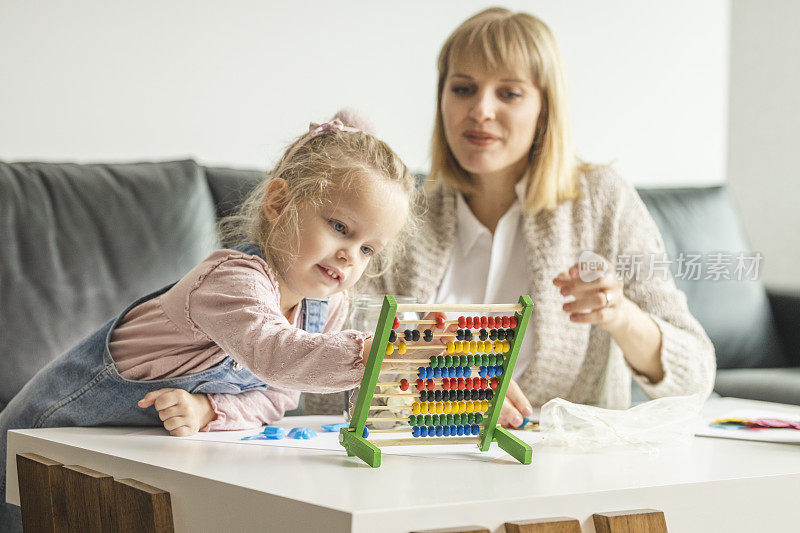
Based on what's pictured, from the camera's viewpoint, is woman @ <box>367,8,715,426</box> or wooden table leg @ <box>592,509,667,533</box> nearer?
wooden table leg @ <box>592,509,667,533</box>

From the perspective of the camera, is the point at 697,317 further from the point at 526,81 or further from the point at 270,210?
the point at 270,210

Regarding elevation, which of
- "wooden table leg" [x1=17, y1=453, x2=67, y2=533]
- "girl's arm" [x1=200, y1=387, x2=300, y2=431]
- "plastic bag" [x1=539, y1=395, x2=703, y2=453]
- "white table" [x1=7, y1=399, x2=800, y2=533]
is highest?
"white table" [x1=7, y1=399, x2=800, y2=533]

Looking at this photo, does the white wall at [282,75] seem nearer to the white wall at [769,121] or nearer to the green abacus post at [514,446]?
the white wall at [769,121]

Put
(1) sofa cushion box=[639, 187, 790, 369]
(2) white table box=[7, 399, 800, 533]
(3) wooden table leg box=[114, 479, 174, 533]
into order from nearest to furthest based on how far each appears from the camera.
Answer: (2) white table box=[7, 399, 800, 533], (3) wooden table leg box=[114, 479, 174, 533], (1) sofa cushion box=[639, 187, 790, 369]

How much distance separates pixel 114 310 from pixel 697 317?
5.38ft

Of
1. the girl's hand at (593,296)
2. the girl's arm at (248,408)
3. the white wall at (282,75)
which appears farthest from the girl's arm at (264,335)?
the white wall at (282,75)

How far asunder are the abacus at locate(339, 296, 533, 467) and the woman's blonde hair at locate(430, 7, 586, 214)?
93 centimetres

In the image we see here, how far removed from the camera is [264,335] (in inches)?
41.2

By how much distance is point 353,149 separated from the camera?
48.5 inches

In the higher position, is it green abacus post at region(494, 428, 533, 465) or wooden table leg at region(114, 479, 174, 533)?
green abacus post at region(494, 428, 533, 465)

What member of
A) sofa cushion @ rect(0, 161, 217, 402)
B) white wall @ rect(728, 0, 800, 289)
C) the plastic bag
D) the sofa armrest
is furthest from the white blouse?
white wall @ rect(728, 0, 800, 289)

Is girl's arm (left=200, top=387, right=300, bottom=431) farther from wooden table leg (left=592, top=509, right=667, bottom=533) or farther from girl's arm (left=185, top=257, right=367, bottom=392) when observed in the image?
wooden table leg (left=592, top=509, right=667, bottom=533)

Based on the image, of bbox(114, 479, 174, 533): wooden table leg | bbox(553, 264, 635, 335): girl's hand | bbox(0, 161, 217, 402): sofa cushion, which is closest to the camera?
bbox(114, 479, 174, 533): wooden table leg

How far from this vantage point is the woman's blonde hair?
1.94 m
